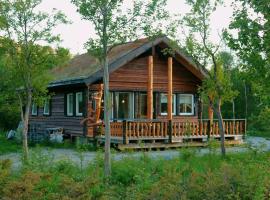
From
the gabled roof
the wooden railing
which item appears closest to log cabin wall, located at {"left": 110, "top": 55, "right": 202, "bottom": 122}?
the gabled roof

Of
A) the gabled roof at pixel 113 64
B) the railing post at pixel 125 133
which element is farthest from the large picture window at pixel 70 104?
the railing post at pixel 125 133

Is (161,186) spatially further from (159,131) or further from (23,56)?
(159,131)

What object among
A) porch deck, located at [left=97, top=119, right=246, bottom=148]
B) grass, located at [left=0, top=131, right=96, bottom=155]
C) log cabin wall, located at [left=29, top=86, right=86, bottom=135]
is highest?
log cabin wall, located at [left=29, top=86, right=86, bottom=135]

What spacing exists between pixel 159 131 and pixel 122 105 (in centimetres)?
339

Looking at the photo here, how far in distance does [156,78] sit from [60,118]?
605 cm

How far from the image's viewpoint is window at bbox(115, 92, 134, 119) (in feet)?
84.4

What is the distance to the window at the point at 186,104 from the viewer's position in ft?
90.8

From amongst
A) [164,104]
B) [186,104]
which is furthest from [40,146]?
[186,104]

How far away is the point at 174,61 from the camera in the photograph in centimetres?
2692

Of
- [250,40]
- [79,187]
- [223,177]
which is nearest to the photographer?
[79,187]

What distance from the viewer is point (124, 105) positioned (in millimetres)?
25922

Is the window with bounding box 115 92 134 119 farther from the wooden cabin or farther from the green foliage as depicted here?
the green foliage

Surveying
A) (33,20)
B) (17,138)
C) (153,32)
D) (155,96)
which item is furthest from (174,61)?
(153,32)

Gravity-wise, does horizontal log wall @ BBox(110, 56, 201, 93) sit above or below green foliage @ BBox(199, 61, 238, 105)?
above
